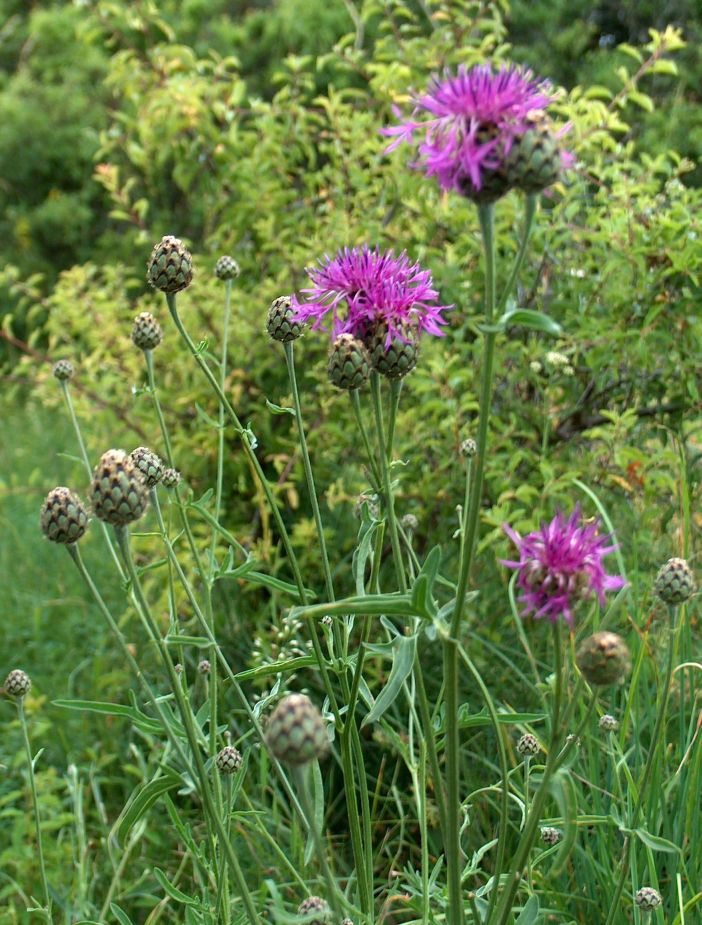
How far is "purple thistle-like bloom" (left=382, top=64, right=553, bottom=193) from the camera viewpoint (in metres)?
1.00

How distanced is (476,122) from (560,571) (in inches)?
18.0

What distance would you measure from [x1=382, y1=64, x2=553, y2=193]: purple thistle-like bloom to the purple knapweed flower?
1.17 ft

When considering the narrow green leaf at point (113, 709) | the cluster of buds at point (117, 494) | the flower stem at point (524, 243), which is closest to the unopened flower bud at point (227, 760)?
the narrow green leaf at point (113, 709)

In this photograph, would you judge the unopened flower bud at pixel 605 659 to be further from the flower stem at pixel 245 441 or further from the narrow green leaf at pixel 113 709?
the narrow green leaf at pixel 113 709

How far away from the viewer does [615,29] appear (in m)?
6.91

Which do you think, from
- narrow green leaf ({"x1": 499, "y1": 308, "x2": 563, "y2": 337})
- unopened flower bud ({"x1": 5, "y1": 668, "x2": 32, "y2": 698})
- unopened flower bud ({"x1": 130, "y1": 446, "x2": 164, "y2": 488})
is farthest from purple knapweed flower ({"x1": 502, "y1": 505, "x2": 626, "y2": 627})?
unopened flower bud ({"x1": 5, "y1": 668, "x2": 32, "y2": 698})

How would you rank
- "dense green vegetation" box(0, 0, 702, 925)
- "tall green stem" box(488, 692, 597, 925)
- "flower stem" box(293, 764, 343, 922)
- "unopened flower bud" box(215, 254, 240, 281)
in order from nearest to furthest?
"flower stem" box(293, 764, 343, 922)
"tall green stem" box(488, 692, 597, 925)
"unopened flower bud" box(215, 254, 240, 281)
"dense green vegetation" box(0, 0, 702, 925)

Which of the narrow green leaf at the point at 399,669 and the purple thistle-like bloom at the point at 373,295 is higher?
the purple thistle-like bloom at the point at 373,295

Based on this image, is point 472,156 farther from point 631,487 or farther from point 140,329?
point 631,487

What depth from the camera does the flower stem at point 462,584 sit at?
Result: 0.99m

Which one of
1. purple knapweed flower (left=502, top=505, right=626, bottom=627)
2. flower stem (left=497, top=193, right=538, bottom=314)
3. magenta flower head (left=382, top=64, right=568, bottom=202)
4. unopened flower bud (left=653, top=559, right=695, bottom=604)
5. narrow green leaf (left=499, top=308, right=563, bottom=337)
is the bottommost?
unopened flower bud (left=653, top=559, right=695, bottom=604)

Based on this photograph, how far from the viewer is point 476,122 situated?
101cm

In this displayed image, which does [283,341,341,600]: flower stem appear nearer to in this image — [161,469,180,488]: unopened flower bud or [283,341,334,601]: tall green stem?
[283,341,334,601]: tall green stem

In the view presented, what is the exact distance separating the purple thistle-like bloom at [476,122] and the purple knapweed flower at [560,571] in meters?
0.36
